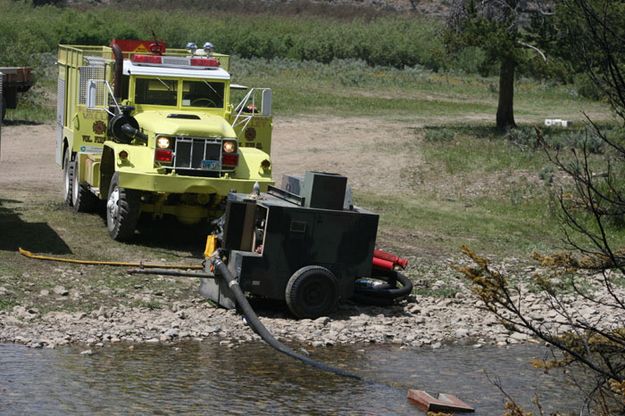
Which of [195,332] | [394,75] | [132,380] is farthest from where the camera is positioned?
[394,75]

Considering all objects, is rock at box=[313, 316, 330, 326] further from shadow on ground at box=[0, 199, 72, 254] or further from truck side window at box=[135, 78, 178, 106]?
truck side window at box=[135, 78, 178, 106]

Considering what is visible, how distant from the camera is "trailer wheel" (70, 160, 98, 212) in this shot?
18.9 meters

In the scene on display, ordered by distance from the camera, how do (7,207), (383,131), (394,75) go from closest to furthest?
(7,207) → (383,131) → (394,75)

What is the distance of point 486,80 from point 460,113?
13.7 m

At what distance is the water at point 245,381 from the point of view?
34.4 ft

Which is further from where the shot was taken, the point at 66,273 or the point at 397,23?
the point at 397,23

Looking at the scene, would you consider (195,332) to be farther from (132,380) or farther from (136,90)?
(136,90)

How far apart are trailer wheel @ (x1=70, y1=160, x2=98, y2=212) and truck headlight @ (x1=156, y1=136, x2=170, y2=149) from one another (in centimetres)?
302

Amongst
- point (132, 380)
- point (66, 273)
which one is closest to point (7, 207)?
point (66, 273)

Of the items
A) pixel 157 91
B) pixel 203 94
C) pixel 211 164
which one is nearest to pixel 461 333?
pixel 211 164

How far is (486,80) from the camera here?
171 feet

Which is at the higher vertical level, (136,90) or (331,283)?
(136,90)

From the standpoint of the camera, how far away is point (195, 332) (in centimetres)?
1287

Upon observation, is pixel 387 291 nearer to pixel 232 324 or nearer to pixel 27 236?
pixel 232 324
